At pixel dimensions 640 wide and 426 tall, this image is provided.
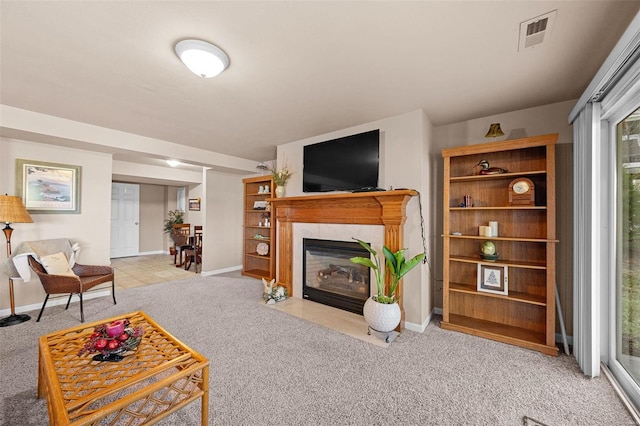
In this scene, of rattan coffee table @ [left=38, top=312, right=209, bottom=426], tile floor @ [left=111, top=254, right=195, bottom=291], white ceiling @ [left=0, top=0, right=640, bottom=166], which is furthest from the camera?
tile floor @ [left=111, top=254, right=195, bottom=291]

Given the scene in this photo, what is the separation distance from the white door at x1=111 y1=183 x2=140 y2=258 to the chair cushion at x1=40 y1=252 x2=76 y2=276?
14.8ft

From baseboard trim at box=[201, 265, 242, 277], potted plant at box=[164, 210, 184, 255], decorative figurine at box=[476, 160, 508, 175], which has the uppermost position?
decorative figurine at box=[476, 160, 508, 175]

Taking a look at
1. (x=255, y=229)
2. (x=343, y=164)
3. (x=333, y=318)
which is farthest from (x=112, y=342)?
(x=255, y=229)

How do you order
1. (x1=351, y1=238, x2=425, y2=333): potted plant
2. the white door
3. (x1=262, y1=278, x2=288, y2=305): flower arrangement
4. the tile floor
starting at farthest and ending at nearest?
1. the white door
2. the tile floor
3. (x1=262, y1=278, x2=288, y2=305): flower arrangement
4. (x1=351, y1=238, x2=425, y2=333): potted plant

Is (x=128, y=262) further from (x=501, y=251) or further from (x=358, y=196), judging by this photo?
(x=501, y=251)

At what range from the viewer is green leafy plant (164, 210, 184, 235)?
7243mm

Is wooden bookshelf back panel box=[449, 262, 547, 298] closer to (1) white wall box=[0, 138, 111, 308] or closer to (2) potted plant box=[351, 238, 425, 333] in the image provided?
(2) potted plant box=[351, 238, 425, 333]

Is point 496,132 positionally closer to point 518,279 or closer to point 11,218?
point 518,279

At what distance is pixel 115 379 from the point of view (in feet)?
4.33

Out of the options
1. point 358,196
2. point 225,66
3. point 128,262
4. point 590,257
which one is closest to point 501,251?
point 590,257

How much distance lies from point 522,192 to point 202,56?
3.01 m

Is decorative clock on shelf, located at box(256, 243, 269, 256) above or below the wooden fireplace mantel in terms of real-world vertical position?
below

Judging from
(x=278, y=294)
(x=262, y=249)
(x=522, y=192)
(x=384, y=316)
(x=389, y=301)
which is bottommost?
(x=278, y=294)

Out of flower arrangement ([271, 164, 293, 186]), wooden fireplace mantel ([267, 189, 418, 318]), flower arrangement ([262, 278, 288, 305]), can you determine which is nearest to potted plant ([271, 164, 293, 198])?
flower arrangement ([271, 164, 293, 186])
